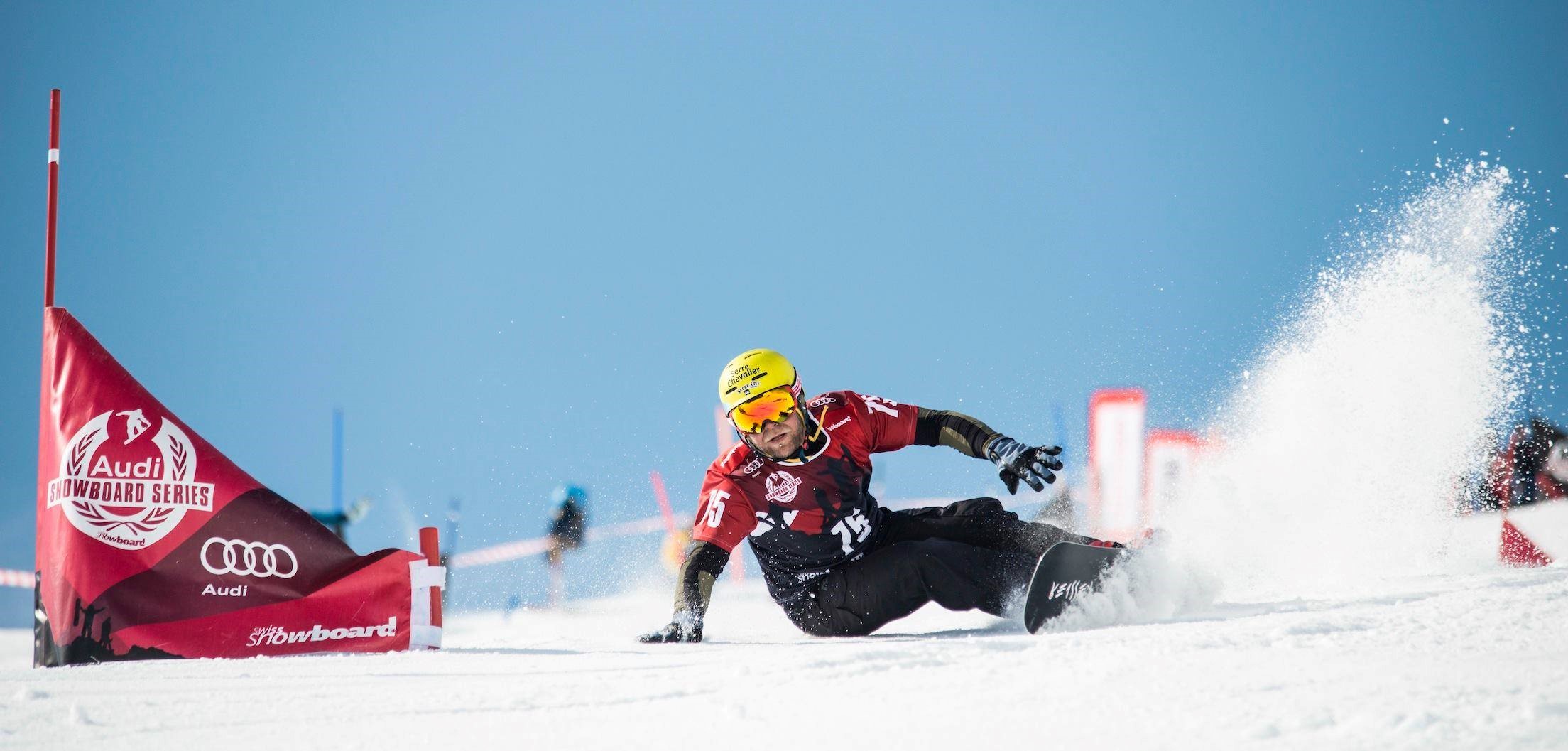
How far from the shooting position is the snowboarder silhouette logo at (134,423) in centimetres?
387

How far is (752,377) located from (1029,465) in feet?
3.76

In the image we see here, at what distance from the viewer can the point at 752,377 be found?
444 centimetres

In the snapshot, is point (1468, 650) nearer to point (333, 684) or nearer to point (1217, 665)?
point (1217, 665)

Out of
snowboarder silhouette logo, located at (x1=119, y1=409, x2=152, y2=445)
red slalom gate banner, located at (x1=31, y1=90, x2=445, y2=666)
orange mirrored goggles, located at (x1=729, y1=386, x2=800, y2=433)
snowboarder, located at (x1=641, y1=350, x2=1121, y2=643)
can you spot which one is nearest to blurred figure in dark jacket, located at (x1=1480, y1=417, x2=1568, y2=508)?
snowboarder, located at (x1=641, y1=350, x2=1121, y2=643)

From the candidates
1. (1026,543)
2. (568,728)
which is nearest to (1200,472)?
(1026,543)

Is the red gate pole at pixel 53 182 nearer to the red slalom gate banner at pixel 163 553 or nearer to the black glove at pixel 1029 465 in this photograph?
the red slalom gate banner at pixel 163 553

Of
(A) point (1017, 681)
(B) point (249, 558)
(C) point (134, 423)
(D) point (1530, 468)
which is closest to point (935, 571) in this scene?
(A) point (1017, 681)

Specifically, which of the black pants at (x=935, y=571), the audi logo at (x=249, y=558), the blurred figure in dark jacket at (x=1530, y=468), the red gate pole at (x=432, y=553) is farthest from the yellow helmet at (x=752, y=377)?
the blurred figure in dark jacket at (x=1530, y=468)

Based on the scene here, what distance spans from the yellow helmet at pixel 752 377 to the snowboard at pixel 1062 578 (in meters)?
1.27

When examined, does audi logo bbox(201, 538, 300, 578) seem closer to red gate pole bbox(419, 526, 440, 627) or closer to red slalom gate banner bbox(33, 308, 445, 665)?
red slalom gate banner bbox(33, 308, 445, 665)

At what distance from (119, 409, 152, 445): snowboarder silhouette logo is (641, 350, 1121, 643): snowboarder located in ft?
6.43

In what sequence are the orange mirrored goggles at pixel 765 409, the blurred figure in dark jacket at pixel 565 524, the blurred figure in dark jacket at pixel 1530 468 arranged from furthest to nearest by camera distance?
the blurred figure in dark jacket at pixel 565 524, the blurred figure in dark jacket at pixel 1530 468, the orange mirrored goggles at pixel 765 409

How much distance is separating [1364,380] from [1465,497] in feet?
2.97

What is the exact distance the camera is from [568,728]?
89.9 inches
